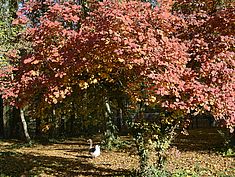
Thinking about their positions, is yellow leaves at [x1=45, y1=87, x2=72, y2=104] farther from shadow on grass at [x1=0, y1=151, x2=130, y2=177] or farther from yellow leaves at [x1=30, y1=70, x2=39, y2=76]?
shadow on grass at [x1=0, y1=151, x2=130, y2=177]

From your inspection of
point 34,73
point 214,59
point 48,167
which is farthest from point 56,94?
point 48,167

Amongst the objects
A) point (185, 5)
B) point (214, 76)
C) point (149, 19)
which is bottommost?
point (214, 76)

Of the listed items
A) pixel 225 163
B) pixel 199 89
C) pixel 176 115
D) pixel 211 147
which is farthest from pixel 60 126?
pixel 199 89

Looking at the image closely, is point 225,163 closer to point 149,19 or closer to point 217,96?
point 217,96

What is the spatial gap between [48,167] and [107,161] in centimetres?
242

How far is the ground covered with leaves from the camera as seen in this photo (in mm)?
12094

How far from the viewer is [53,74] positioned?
350 inches

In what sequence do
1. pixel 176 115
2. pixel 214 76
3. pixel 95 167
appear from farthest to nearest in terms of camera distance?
1. pixel 95 167
2. pixel 176 115
3. pixel 214 76

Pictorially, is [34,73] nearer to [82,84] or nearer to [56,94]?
[56,94]

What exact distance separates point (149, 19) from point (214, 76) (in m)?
2.20

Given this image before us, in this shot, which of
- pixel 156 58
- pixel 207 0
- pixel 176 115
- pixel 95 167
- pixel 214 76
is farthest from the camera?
pixel 95 167

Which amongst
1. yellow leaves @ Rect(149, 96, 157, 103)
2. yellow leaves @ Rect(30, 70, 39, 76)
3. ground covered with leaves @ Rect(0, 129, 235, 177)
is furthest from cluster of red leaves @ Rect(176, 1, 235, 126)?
yellow leaves @ Rect(30, 70, 39, 76)

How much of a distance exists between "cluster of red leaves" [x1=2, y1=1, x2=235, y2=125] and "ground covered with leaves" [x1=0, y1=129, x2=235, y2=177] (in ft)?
9.09

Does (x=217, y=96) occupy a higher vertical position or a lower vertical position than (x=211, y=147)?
higher
